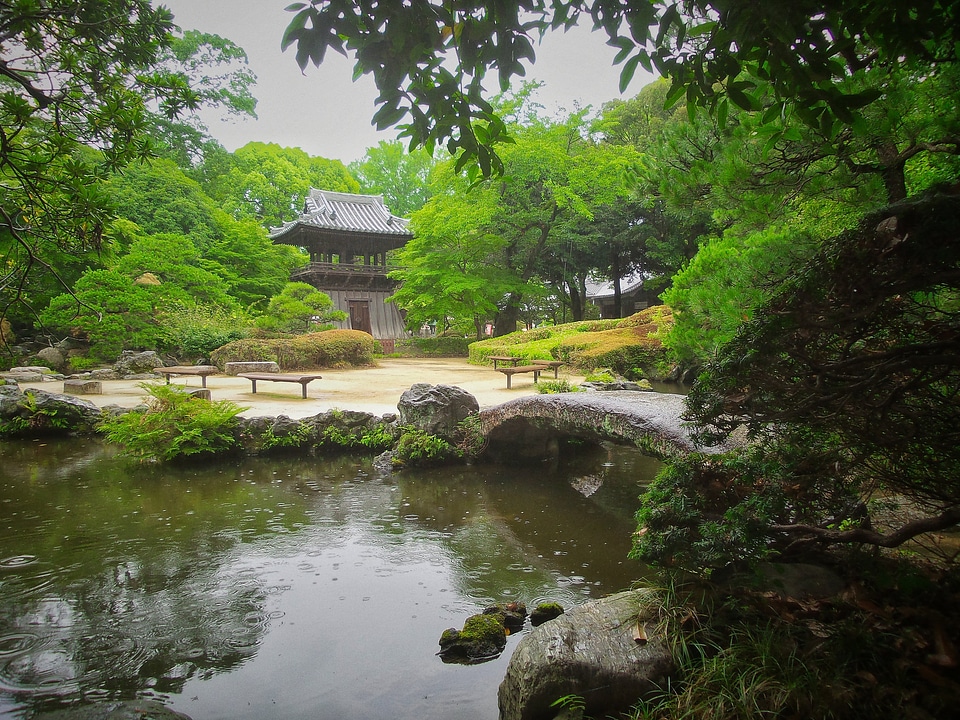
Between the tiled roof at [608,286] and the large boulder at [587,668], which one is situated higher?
the tiled roof at [608,286]

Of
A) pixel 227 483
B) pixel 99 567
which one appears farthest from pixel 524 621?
pixel 227 483

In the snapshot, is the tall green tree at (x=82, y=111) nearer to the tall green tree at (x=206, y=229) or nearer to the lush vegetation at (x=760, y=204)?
the lush vegetation at (x=760, y=204)

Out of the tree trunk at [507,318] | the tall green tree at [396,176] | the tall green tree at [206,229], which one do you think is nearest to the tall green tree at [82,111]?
the tall green tree at [206,229]

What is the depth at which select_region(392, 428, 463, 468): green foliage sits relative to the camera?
7.08 metres

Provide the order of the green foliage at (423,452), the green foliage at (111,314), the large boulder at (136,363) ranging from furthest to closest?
the large boulder at (136,363) → the green foliage at (111,314) → the green foliage at (423,452)

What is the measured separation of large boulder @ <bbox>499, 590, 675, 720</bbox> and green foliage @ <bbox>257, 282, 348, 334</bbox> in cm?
1666

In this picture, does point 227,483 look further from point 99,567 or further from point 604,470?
point 604,470

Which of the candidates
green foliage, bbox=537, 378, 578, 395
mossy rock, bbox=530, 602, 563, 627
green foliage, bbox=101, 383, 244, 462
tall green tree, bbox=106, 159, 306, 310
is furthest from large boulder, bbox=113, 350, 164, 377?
mossy rock, bbox=530, 602, 563, 627

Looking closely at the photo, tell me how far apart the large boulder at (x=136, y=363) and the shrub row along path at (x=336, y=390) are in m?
1.11

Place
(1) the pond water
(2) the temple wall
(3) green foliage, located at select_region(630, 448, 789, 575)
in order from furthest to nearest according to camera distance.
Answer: (2) the temple wall → (1) the pond water → (3) green foliage, located at select_region(630, 448, 789, 575)

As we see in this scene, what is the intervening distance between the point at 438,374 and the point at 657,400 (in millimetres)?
9696

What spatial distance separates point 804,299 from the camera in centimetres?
209

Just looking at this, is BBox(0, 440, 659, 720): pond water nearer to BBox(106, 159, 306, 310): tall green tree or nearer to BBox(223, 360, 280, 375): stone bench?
BBox(223, 360, 280, 375): stone bench

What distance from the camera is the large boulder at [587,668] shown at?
2.44 meters
